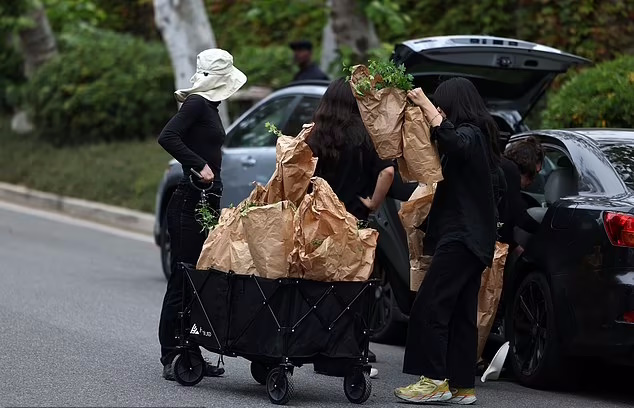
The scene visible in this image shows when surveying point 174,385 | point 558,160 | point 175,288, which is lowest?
point 174,385

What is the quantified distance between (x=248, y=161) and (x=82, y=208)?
24.9 ft

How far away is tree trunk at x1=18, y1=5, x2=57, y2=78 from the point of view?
919 inches

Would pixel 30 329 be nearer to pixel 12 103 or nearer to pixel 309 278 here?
pixel 309 278

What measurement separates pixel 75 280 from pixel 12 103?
1276cm

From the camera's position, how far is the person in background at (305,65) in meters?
14.9

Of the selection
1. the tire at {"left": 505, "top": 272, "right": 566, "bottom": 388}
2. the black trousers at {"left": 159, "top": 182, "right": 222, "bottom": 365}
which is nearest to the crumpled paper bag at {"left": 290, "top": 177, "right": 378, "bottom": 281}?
the black trousers at {"left": 159, "top": 182, "right": 222, "bottom": 365}

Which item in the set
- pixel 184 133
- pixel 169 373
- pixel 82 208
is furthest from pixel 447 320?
pixel 82 208

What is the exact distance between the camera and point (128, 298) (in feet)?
36.3

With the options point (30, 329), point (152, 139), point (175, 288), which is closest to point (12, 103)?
point (152, 139)

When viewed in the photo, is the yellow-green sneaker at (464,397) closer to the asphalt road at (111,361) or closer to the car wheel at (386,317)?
the asphalt road at (111,361)

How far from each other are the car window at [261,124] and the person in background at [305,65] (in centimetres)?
321

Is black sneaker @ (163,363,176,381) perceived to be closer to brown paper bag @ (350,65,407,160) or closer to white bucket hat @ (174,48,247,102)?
white bucket hat @ (174,48,247,102)

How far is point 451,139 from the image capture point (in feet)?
22.4

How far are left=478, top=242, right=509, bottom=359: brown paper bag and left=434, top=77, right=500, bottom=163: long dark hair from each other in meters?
0.70
